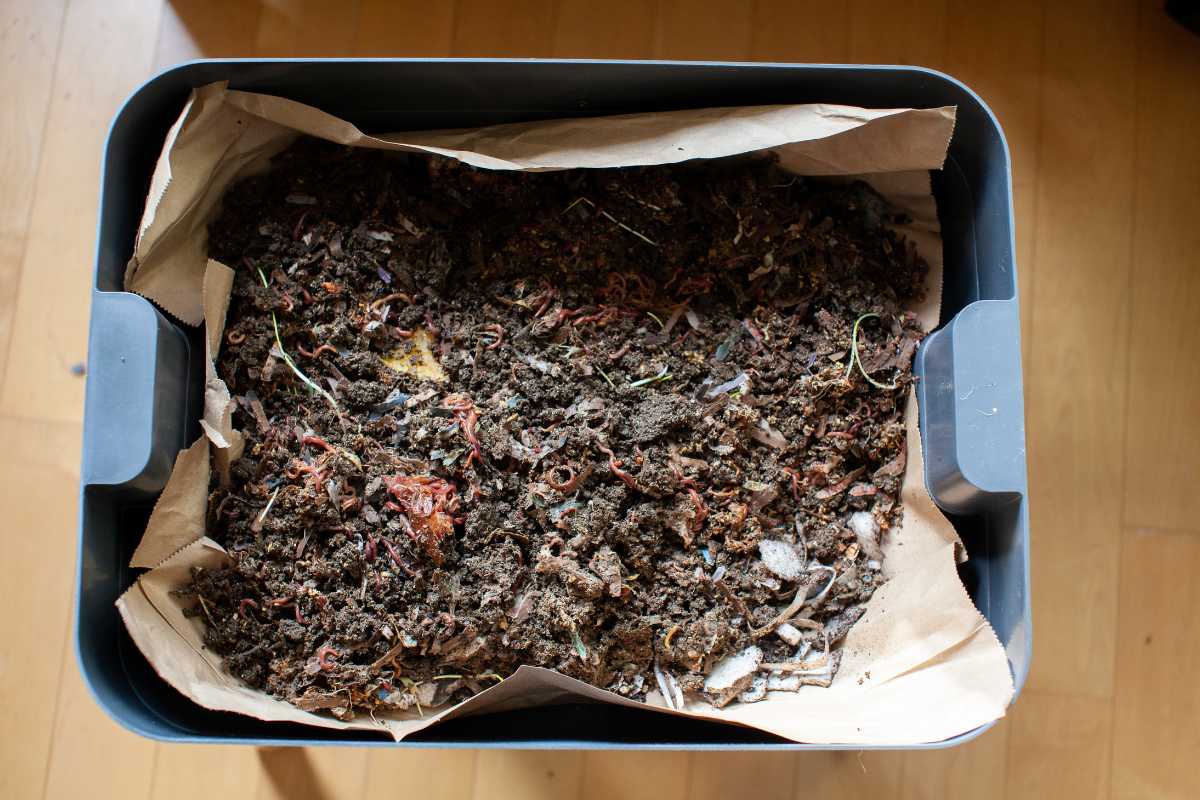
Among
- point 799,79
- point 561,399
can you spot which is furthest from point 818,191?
point 561,399

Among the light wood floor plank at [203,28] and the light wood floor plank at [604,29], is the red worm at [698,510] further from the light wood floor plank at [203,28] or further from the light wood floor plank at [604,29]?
the light wood floor plank at [203,28]

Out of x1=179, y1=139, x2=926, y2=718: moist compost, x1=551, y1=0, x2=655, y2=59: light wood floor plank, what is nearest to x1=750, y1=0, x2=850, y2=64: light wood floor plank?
x1=551, y1=0, x2=655, y2=59: light wood floor plank

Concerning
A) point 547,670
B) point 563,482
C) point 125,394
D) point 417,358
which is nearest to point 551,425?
point 563,482

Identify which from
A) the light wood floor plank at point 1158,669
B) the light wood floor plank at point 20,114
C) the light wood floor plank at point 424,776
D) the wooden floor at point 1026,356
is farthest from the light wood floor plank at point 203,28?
the light wood floor plank at point 1158,669

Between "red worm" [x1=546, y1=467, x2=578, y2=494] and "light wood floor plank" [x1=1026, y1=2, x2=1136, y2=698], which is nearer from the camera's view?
"red worm" [x1=546, y1=467, x2=578, y2=494]

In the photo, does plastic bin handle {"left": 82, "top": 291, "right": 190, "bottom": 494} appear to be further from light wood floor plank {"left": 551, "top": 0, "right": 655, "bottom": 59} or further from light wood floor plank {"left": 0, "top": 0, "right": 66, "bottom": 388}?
light wood floor plank {"left": 551, "top": 0, "right": 655, "bottom": 59}

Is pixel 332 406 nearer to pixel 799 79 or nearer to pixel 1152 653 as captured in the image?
pixel 799 79
